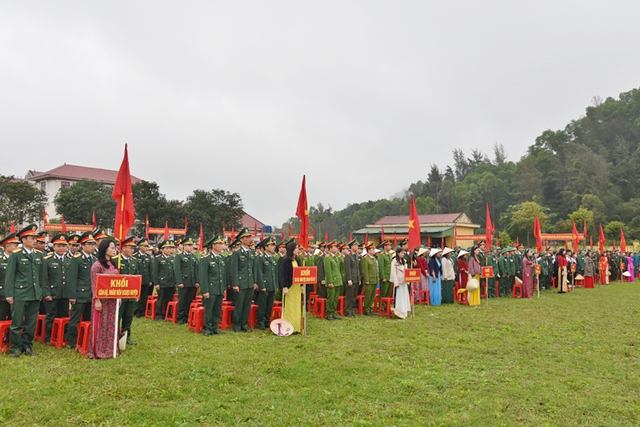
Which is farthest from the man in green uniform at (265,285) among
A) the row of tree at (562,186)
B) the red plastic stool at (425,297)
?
the row of tree at (562,186)

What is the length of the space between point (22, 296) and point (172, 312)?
12.8 ft

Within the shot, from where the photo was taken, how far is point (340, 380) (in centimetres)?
550

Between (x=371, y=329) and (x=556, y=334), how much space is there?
11.6ft

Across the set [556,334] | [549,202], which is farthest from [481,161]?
[556,334]

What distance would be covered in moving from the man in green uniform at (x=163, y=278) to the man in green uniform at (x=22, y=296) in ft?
11.5

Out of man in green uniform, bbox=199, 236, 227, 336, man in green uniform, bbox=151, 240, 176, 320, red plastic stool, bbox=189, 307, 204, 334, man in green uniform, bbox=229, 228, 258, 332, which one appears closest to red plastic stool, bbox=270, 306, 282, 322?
man in green uniform, bbox=229, 228, 258, 332

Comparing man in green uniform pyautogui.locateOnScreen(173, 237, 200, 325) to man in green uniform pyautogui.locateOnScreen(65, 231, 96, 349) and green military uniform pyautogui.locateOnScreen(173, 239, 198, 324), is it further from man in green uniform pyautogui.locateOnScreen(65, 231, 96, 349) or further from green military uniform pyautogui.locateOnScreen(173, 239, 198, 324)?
man in green uniform pyautogui.locateOnScreen(65, 231, 96, 349)

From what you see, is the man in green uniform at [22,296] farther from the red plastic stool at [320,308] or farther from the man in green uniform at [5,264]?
the red plastic stool at [320,308]

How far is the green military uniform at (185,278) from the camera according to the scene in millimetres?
9383

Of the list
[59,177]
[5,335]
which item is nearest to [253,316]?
[5,335]

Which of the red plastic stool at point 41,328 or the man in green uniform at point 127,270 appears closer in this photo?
the man in green uniform at point 127,270

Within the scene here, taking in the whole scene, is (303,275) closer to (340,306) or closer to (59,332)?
(340,306)

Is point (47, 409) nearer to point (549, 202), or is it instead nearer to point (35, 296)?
point (35, 296)

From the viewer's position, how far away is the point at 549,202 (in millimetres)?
60062
